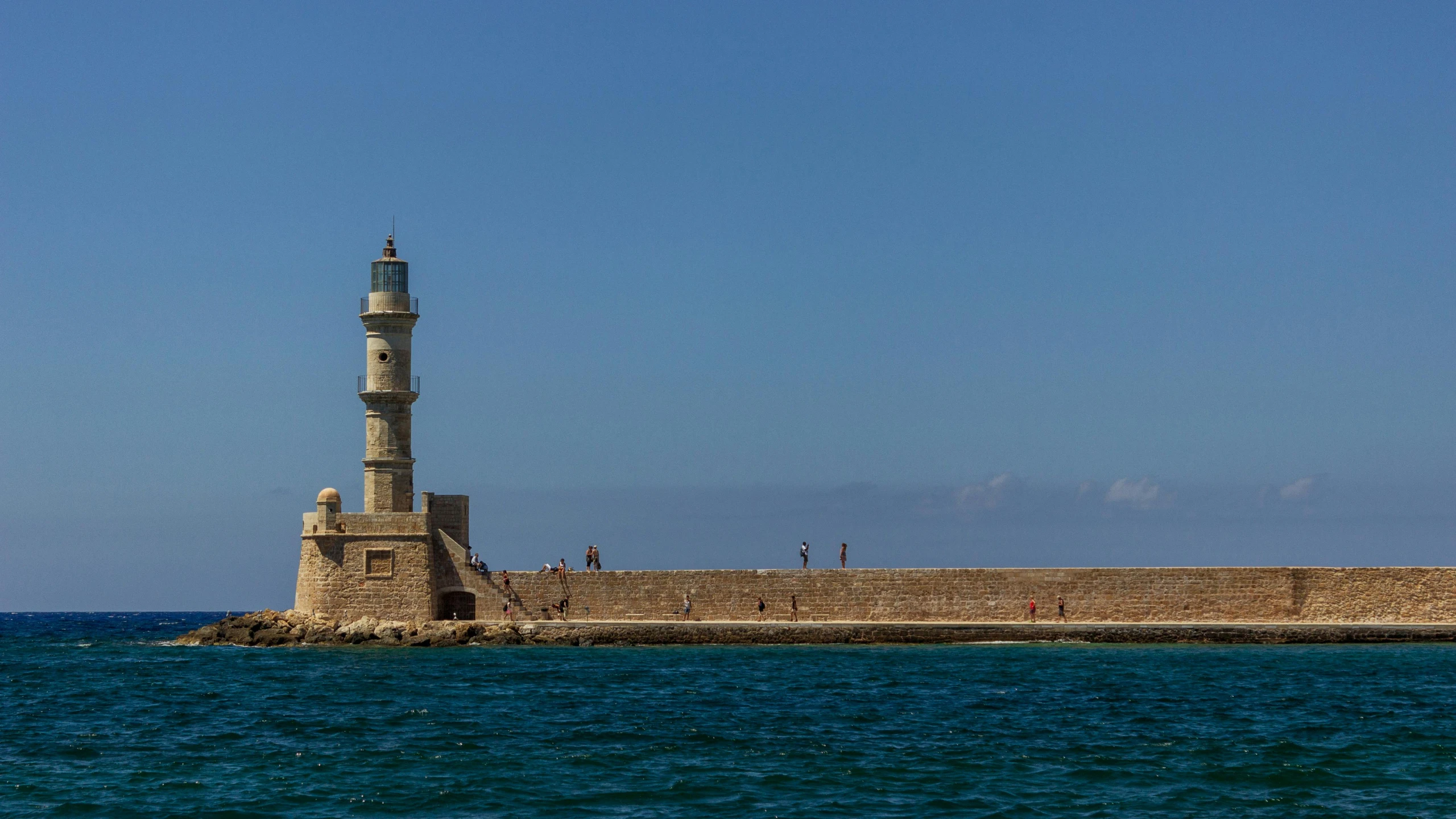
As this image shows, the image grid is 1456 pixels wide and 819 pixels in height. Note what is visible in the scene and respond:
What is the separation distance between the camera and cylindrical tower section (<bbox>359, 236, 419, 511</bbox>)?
34.0 m

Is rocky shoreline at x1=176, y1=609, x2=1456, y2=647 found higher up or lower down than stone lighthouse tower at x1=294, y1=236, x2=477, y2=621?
lower down

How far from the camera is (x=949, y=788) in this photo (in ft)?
52.3

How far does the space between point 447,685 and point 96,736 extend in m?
6.52

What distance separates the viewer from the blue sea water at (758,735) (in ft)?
50.8

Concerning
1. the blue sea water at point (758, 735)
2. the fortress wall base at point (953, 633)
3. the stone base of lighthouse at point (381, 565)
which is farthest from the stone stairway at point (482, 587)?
the blue sea water at point (758, 735)

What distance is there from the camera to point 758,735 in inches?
774

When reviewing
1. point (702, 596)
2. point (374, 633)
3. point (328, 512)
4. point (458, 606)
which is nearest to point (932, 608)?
point (702, 596)

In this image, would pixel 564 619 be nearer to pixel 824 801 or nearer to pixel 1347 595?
pixel 1347 595

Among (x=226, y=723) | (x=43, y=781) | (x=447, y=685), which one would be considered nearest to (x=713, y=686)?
(x=447, y=685)

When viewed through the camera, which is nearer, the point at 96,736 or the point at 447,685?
the point at 96,736

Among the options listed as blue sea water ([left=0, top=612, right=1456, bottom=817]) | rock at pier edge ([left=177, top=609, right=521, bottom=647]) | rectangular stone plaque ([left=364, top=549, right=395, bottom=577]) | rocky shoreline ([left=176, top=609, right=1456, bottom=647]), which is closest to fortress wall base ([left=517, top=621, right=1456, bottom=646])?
rocky shoreline ([left=176, top=609, right=1456, bottom=647])

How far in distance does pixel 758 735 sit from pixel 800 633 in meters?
11.9

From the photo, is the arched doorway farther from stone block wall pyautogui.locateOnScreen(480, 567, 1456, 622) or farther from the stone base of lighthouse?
stone block wall pyautogui.locateOnScreen(480, 567, 1456, 622)

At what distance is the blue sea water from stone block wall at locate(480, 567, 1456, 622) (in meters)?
1.17
